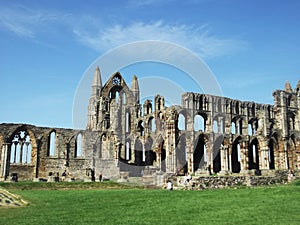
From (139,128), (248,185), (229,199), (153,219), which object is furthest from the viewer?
(139,128)

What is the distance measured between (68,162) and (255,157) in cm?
2523

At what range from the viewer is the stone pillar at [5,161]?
117 ft

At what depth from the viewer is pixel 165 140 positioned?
126 feet

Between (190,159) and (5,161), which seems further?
(190,159)

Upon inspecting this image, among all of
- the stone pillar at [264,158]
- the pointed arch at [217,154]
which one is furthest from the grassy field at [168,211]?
the stone pillar at [264,158]

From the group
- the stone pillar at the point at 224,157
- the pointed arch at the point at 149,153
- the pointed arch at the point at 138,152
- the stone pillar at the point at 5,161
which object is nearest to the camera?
the stone pillar at the point at 5,161

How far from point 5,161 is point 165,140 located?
1660 centimetres

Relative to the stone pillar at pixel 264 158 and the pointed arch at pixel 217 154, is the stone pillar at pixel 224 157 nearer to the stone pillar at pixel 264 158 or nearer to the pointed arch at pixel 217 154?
the pointed arch at pixel 217 154

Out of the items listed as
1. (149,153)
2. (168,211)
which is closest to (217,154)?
(149,153)

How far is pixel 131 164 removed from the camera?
45594 millimetres

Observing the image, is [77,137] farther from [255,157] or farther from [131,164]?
[255,157]

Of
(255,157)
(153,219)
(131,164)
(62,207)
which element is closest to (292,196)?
(153,219)

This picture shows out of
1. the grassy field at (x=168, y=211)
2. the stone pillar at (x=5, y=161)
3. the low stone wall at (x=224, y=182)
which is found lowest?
the grassy field at (x=168, y=211)

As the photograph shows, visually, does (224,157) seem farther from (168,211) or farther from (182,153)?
(168,211)
